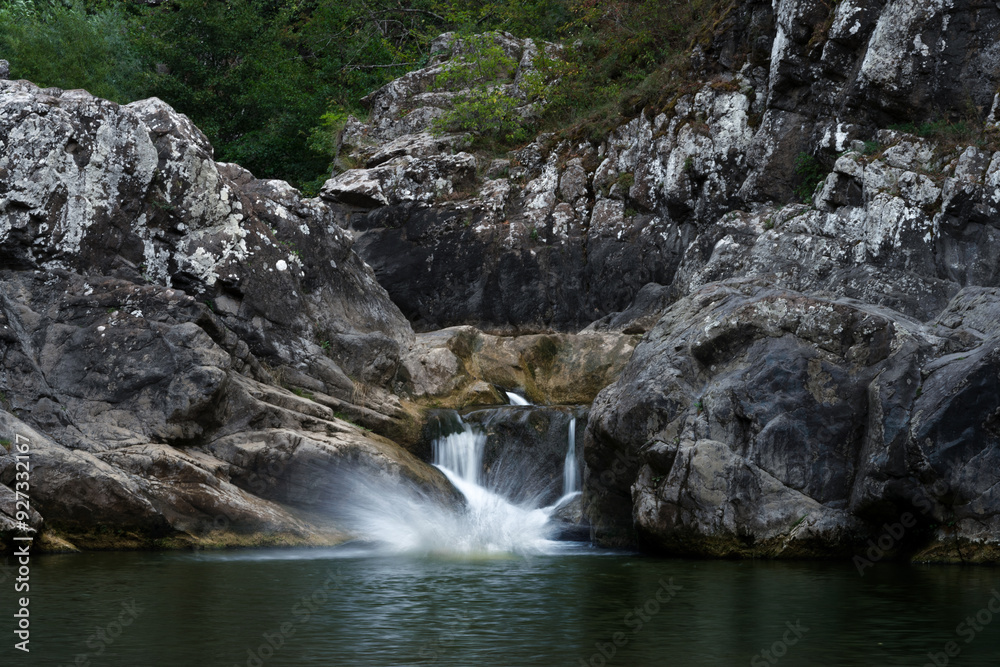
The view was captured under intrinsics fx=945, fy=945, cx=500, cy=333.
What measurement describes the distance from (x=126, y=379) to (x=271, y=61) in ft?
74.9

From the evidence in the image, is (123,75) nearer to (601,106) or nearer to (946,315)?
(601,106)

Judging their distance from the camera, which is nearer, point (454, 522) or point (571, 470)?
point (454, 522)

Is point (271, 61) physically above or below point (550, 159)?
above

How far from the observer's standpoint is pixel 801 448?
14.0 meters

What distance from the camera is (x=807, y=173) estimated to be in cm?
2317

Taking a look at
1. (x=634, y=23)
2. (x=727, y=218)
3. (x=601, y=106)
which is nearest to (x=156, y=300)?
(x=727, y=218)

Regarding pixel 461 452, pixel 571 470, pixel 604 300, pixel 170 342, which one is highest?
pixel 604 300
